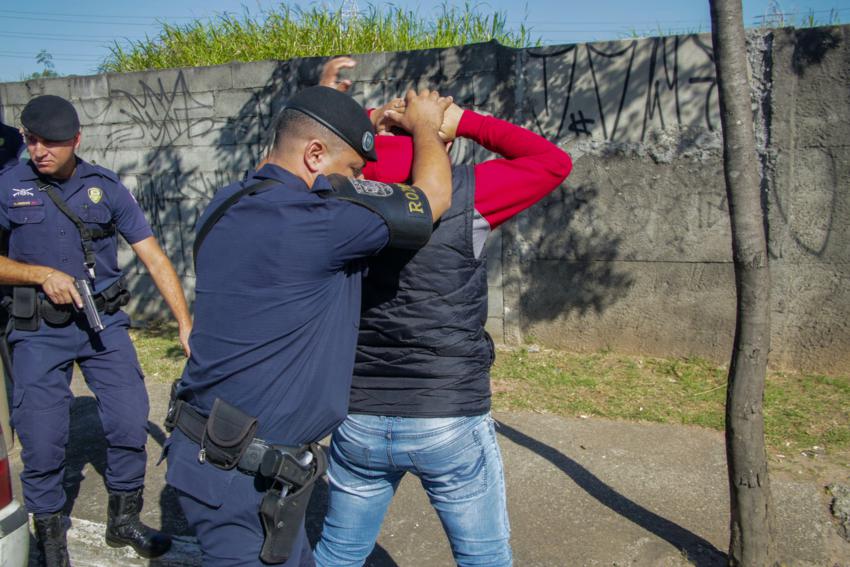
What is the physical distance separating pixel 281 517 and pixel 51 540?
75.5 inches

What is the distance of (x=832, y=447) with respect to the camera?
14.0ft

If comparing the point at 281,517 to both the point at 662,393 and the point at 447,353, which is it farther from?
the point at 662,393

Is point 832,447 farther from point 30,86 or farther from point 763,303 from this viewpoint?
point 30,86

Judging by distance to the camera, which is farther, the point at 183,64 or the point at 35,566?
the point at 183,64

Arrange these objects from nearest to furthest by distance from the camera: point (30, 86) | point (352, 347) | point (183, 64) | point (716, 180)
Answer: point (352, 347) → point (716, 180) → point (30, 86) → point (183, 64)

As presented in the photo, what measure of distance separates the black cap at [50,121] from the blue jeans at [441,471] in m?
2.01

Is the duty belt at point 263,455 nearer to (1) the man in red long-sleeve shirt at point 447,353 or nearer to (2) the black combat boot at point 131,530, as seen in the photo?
(1) the man in red long-sleeve shirt at point 447,353

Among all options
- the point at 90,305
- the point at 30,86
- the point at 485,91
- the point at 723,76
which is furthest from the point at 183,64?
the point at 723,76

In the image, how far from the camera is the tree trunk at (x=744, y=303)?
9.13ft

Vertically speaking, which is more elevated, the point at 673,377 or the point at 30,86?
the point at 30,86

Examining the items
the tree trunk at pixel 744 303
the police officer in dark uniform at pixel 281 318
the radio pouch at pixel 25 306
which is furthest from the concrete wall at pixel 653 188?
the police officer in dark uniform at pixel 281 318

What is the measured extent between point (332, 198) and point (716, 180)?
13.5 ft

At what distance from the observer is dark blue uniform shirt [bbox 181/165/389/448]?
6.04ft

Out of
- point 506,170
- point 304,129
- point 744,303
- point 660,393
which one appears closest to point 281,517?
point 304,129
